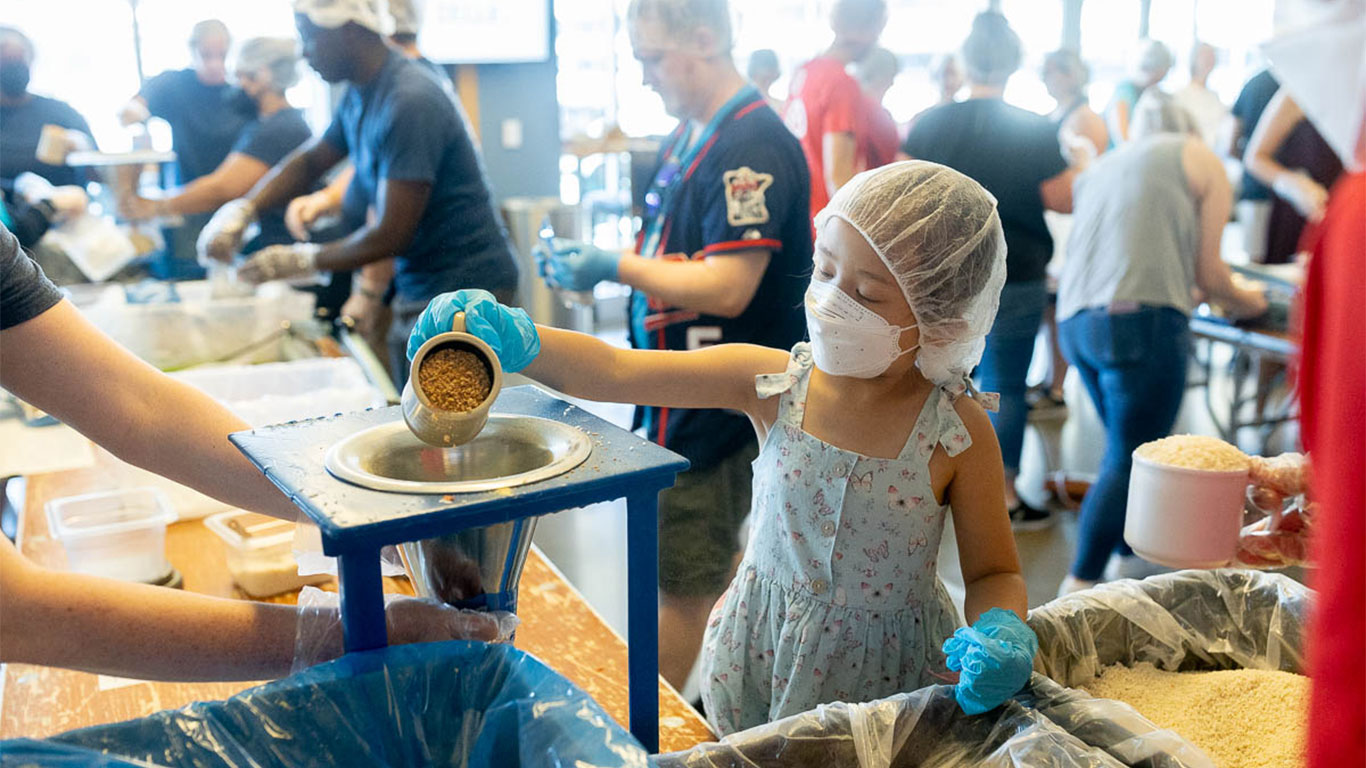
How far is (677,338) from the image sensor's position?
1.75m

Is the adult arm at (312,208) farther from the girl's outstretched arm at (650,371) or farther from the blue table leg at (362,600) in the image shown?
the blue table leg at (362,600)

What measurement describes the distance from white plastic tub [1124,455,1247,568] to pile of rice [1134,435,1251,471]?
0.03ft

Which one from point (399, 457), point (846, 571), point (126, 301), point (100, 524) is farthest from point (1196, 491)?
point (126, 301)

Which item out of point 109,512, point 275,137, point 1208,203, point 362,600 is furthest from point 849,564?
point 275,137

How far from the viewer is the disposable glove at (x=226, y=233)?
8.36 ft

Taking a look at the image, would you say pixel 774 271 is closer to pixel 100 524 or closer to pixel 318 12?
pixel 100 524

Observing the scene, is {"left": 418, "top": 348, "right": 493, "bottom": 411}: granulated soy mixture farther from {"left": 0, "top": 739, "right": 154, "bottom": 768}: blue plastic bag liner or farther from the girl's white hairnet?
the girl's white hairnet

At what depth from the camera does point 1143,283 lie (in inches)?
91.5

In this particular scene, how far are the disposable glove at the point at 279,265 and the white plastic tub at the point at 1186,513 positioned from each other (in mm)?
1917

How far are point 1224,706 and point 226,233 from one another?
7.77ft

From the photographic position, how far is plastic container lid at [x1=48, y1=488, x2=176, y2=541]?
4.46 feet

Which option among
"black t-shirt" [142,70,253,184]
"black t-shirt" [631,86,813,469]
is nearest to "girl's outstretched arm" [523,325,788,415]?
"black t-shirt" [631,86,813,469]

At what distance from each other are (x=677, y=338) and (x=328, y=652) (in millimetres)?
985

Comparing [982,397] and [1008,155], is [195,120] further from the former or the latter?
[982,397]
